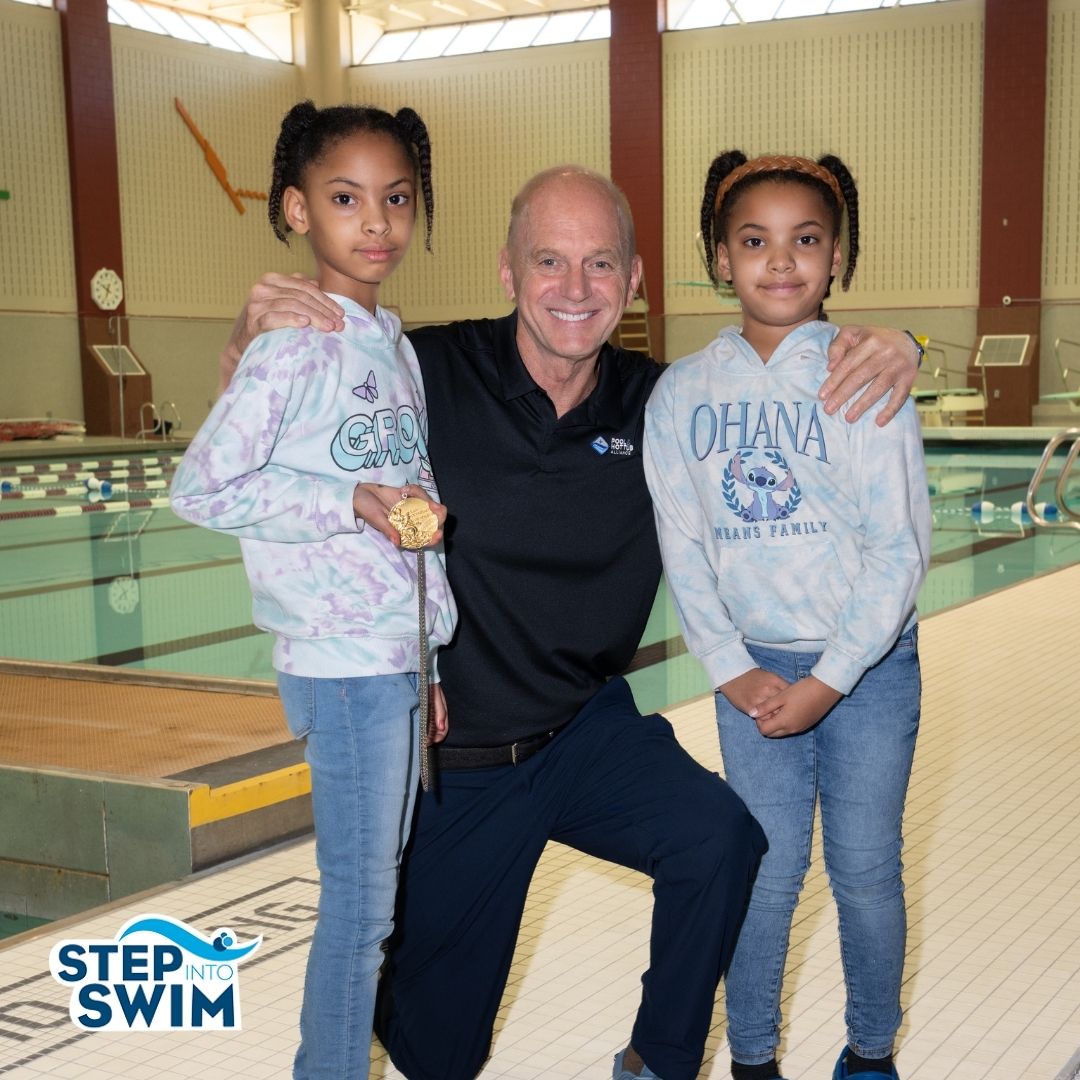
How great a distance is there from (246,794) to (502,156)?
20456 millimetres

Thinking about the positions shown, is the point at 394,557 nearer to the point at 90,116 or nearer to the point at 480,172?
the point at 90,116

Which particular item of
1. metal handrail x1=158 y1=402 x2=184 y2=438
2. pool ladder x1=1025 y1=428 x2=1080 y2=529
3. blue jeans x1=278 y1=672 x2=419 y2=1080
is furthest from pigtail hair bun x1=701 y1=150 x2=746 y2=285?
metal handrail x1=158 y1=402 x2=184 y2=438

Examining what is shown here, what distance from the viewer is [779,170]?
2.04m

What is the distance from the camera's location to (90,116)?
1970cm

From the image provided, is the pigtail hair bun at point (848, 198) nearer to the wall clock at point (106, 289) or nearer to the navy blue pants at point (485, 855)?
the navy blue pants at point (485, 855)

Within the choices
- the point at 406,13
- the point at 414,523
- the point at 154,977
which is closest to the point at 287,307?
the point at 414,523

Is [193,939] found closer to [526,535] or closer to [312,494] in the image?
[526,535]

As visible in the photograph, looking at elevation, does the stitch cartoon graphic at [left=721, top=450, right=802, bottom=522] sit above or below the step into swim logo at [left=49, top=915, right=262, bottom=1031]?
above

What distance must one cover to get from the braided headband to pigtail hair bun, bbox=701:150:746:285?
36mm

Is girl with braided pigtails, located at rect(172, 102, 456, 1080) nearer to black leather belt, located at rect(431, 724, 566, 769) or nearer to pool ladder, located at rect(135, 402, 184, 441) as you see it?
black leather belt, located at rect(431, 724, 566, 769)

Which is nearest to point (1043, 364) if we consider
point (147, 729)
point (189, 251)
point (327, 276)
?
point (189, 251)

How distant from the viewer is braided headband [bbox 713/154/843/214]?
205 centimetres

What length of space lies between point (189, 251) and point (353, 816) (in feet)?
68.7

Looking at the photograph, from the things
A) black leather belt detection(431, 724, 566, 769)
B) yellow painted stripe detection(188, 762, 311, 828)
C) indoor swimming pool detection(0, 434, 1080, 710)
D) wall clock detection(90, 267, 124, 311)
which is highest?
→ wall clock detection(90, 267, 124, 311)
